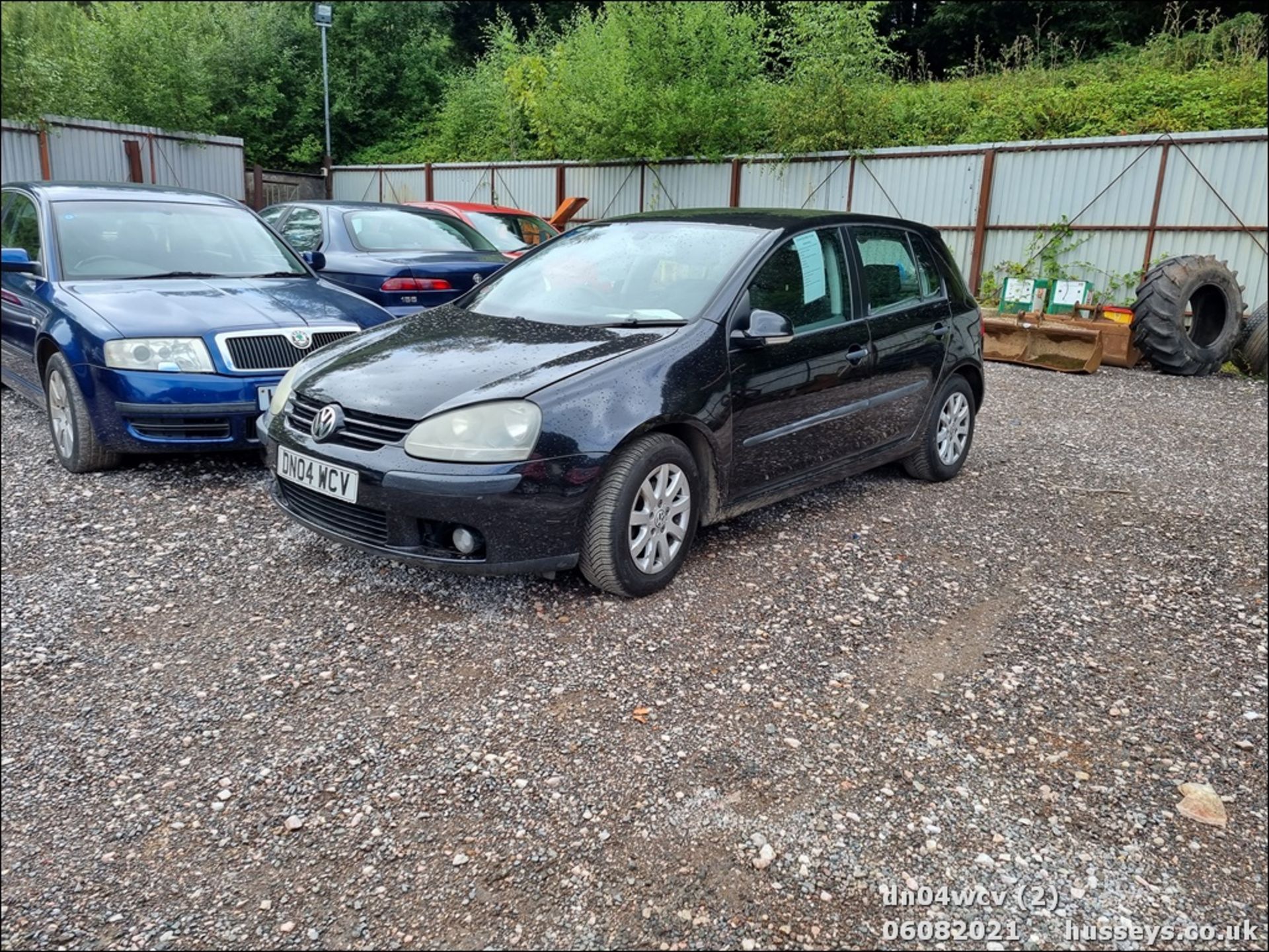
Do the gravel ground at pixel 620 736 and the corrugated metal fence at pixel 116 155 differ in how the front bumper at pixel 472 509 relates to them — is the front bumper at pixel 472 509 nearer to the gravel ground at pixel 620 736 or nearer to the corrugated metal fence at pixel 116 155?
the gravel ground at pixel 620 736

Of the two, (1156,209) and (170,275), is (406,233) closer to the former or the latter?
(170,275)

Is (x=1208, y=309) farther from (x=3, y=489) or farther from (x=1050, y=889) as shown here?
(x=3, y=489)

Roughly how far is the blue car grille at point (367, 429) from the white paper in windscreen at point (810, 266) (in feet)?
6.77

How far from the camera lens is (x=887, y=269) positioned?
5277 mm

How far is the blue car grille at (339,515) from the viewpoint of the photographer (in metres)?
3.68

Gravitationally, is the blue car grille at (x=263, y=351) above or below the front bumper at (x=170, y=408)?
above

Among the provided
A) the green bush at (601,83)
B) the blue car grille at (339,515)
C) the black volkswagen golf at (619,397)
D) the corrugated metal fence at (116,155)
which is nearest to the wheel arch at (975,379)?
the black volkswagen golf at (619,397)

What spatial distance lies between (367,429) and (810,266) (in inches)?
90.2

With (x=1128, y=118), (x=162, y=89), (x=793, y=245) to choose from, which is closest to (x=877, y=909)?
(x=793, y=245)

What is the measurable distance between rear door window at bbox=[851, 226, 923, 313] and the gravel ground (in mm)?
1215

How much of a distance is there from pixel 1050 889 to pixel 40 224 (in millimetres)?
6439

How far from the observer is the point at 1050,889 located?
242 centimetres

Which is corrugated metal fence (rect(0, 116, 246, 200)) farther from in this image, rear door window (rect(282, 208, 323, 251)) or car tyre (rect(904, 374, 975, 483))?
car tyre (rect(904, 374, 975, 483))

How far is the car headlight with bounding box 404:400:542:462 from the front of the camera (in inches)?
139
